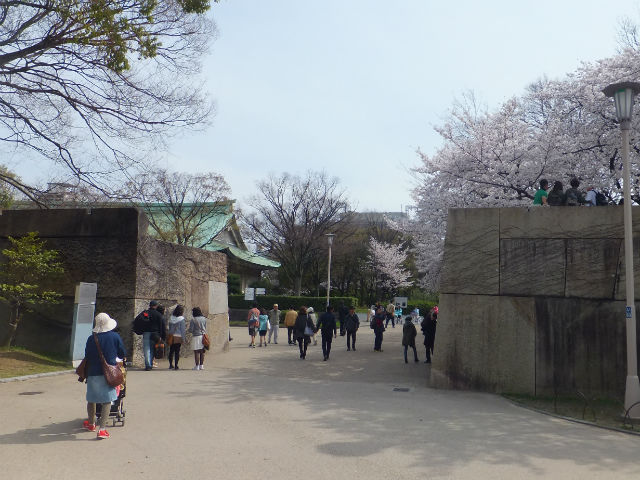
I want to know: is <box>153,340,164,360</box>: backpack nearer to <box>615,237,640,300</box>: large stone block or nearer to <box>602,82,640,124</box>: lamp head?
<box>615,237,640,300</box>: large stone block

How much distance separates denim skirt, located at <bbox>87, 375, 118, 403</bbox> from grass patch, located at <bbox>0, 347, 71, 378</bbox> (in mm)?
4687

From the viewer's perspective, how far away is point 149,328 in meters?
11.7

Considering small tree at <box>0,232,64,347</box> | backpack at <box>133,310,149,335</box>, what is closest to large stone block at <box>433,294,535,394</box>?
backpack at <box>133,310,149,335</box>

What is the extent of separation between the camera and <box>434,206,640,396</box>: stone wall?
32.1 ft

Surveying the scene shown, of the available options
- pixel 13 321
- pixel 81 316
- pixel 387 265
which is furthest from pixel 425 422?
pixel 387 265

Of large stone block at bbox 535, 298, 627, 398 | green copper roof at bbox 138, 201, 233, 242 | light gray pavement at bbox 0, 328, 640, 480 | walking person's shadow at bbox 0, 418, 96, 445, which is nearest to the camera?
light gray pavement at bbox 0, 328, 640, 480

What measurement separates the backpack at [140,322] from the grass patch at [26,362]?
1593 mm

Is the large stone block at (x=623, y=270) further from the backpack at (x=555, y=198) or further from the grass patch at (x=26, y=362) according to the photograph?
the grass patch at (x=26, y=362)

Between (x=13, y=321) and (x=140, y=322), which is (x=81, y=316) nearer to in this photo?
(x=140, y=322)

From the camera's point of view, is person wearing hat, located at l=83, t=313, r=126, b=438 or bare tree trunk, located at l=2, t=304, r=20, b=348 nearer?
person wearing hat, located at l=83, t=313, r=126, b=438

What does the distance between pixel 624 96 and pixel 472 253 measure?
12.5 feet

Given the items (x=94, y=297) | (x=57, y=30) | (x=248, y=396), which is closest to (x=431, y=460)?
(x=248, y=396)

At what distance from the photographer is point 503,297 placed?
1036 centimetres

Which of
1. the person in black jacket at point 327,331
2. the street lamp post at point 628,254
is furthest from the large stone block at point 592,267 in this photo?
the person in black jacket at point 327,331
